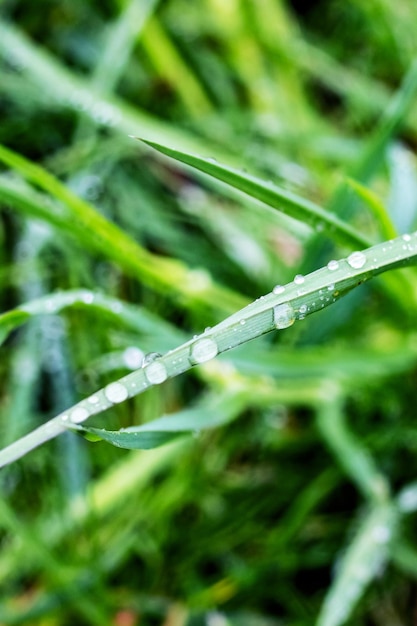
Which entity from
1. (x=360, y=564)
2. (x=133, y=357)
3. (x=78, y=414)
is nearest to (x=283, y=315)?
(x=78, y=414)

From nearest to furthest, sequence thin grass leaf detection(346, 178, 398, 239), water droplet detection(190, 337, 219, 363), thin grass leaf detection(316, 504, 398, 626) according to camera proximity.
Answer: water droplet detection(190, 337, 219, 363), thin grass leaf detection(346, 178, 398, 239), thin grass leaf detection(316, 504, 398, 626)

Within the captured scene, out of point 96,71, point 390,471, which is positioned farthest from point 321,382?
point 96,71

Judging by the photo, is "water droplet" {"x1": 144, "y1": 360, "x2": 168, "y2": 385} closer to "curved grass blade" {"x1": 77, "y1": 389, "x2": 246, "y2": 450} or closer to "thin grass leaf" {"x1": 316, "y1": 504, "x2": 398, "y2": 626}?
"curved grass blade" {"x1": 77, "y1": 389, "x2": 246, "y2": 450}

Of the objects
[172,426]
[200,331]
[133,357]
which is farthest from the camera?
[200,331]

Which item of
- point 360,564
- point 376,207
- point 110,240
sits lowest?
point 360,564

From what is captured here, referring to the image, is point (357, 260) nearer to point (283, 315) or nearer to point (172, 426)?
point (283, 315)

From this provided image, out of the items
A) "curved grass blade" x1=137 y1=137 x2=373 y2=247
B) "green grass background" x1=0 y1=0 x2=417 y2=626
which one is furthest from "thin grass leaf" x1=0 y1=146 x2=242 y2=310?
"curved grass blade" x1=137 y1=137 x2=373 y2=247
